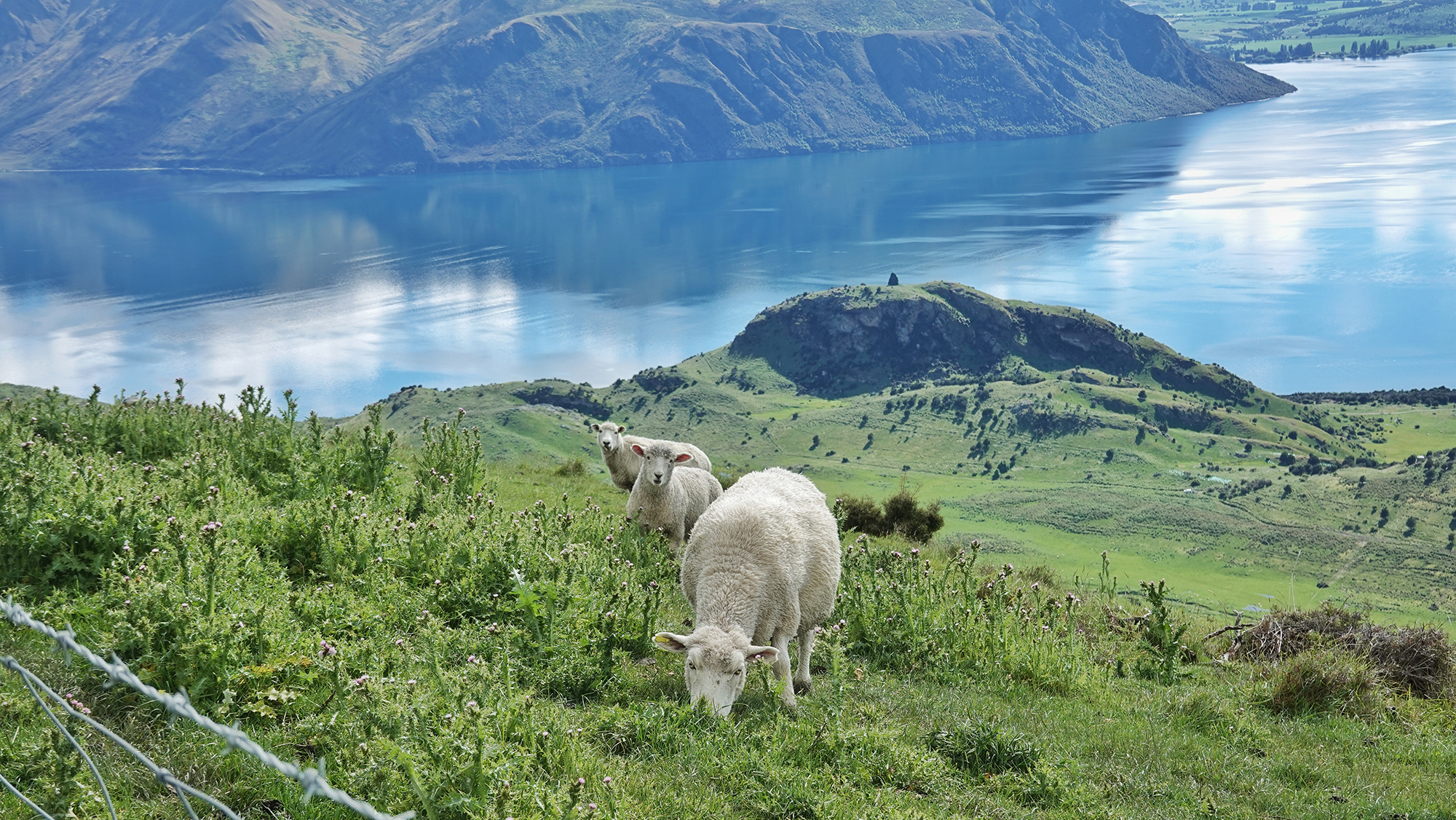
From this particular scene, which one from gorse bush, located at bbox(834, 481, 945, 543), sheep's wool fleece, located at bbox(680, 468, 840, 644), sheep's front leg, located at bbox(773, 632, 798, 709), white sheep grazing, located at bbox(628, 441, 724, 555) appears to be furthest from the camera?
gorse bush, located at bbox(834, 481, 945, 543)

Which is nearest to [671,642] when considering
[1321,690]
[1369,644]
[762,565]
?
[762,565]

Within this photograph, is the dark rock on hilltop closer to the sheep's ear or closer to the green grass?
the green grass

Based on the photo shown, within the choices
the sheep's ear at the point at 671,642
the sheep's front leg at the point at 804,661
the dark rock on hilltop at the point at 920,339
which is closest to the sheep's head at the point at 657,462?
the sheep's front leg at the point at 804,661

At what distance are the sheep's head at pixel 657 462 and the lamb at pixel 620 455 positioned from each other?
230cm

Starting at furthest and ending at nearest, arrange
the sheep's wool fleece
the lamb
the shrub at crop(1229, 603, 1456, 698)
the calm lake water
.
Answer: the calm lake water < the lamb < the shrub at crop(1229, 603, 1456, 698) < the sheep's wool fleece

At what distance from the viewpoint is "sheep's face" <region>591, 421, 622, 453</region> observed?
53.8 feet

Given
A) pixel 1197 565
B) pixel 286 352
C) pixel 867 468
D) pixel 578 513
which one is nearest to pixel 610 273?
pixel 286 352

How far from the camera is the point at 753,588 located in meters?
8.40

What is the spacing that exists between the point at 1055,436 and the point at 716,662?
12906 centimetres

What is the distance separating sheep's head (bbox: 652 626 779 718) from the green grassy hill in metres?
54.3

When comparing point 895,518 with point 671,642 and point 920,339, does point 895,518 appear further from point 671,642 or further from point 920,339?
point 920,339

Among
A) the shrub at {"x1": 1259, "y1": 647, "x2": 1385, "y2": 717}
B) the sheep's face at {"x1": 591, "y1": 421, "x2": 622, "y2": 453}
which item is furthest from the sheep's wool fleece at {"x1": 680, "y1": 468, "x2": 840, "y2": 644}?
the sheep's face at {"x1": 591, "y1": 421, "x2": 622, "y2": 453}

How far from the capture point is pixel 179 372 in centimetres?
11238

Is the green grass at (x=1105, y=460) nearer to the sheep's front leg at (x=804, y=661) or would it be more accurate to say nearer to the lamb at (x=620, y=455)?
the lamb at (x=620, y=455)
